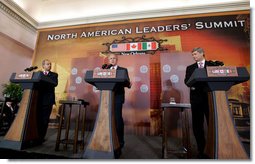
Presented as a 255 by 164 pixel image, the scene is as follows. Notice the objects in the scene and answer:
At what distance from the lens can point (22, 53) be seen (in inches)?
166

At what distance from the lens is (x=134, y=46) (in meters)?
3.89

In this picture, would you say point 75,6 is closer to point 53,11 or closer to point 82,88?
point 53,11

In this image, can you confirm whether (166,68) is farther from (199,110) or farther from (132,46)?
(199,110)

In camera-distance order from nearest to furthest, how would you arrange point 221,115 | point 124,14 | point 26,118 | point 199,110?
point 221,115 < point 199,110 < point 26,118 < point 124,14

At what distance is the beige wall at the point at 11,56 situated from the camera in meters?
3.68

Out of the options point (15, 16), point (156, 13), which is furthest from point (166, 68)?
point (15, 16)

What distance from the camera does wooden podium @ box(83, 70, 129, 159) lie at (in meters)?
1.47

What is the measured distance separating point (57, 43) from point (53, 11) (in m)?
Result: 1.17

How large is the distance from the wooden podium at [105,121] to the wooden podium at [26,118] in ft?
2.89

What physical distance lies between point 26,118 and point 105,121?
3.66ft

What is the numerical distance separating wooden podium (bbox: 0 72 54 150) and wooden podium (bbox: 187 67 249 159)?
1.95 metres

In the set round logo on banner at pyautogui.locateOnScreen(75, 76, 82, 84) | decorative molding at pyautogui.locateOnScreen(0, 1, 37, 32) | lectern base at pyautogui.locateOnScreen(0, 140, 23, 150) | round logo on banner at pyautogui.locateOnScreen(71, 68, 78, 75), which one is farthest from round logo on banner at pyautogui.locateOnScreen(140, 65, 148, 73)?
decorative molding at pyautogui.locateOnScreen(0, 1, 37, 32)

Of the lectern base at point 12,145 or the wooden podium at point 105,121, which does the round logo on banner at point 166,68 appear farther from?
the lectern base at point 12,145

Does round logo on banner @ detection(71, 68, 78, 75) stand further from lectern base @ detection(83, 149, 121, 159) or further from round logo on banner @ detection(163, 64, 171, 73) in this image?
lectern base @ detection(83, 149, 121, 159)
